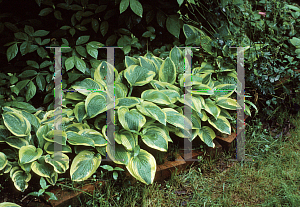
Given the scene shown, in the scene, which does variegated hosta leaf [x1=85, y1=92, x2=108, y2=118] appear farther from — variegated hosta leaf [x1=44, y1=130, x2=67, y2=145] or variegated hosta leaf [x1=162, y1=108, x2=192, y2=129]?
variegated hosta leaf [x1=162, y1=108, x2=192, y2=129]

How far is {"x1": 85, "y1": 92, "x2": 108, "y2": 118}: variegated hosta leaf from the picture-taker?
1.46 meters

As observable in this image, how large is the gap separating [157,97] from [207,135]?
1.54 feet

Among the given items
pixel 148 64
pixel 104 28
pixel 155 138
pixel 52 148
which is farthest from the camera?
pixel 104 28

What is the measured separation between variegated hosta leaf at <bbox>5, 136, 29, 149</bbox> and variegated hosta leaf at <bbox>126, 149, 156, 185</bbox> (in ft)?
1.95

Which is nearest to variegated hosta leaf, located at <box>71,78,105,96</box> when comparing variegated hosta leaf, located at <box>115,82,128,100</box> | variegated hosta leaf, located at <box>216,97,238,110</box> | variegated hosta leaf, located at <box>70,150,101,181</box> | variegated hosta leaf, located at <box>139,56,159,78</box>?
variegated hosta leaf, located at <box>115,82,128,100</box>

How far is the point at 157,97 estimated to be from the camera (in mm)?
1604

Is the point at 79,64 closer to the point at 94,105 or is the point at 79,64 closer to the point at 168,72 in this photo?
the point at 94,105

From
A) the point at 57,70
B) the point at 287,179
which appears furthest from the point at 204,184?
the point at 57,70

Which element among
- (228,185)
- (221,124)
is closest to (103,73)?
(221,124)

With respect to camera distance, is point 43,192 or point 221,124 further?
point 221,124

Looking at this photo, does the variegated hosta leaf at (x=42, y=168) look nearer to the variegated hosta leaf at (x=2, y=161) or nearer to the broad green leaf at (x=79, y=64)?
the variegated hosta leaf at (x=2, y=161)

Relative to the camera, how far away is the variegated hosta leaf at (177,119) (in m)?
1.54

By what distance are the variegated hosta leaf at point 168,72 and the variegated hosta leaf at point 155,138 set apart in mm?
470

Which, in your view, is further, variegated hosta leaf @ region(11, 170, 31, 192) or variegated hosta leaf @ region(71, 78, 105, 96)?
variegated hosta leaf @ region(71, 78, 105, 96)
